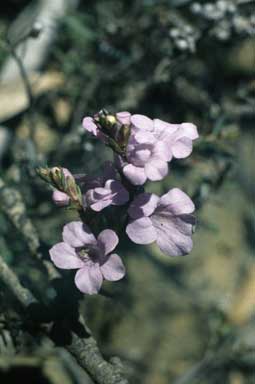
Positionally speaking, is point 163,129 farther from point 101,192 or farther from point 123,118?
point 101,192

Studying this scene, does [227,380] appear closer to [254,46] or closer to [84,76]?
[84,76]

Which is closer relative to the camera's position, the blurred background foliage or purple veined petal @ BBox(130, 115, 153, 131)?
purple veined petal @ BBox(130, 115, 153, 131)

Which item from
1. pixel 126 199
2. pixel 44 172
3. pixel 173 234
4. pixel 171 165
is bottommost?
pixel 171 165

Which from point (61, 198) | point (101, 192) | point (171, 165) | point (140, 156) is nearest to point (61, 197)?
point (61, 198)

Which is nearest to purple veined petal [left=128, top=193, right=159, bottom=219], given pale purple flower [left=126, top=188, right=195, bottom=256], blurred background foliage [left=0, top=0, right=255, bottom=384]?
pale purple flower [left=126, top=188, right=195, bottom=256]

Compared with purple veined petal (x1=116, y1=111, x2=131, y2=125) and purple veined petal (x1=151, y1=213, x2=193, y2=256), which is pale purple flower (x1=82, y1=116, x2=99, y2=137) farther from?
purple veined petal (x1=151, y1=213, x2=193, y2=256)

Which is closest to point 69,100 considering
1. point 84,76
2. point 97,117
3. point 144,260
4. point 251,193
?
point 84,76

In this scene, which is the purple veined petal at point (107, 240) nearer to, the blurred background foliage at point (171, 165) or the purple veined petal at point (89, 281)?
the purple veined petal at point (89, 281)
